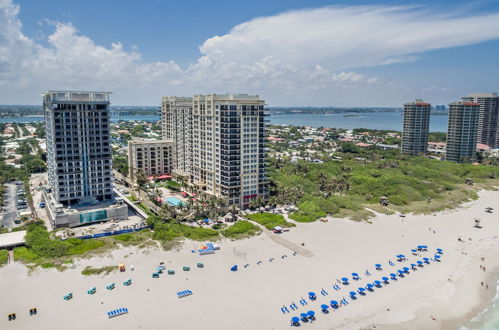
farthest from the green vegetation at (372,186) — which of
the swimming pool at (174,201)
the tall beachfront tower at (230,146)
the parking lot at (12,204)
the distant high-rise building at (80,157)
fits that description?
the parking lot at (12,204)

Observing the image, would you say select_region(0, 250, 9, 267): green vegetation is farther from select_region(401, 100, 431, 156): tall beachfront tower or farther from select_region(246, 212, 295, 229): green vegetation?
select_region(401, 100, 431, 156): tall beachfront tower

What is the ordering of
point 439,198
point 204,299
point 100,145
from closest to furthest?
point 204,299 < point 100,145 < point 439,198

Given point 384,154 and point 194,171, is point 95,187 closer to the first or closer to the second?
point 194,171

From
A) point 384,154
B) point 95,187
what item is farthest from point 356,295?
point 384,154

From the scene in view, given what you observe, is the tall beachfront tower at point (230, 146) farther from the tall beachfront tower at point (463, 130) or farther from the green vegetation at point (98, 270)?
the tall beachfront tower at point (463, 130)

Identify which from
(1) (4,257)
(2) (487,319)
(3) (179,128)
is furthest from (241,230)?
(3) (179,128)

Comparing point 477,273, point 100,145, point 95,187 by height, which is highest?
point 100,145
